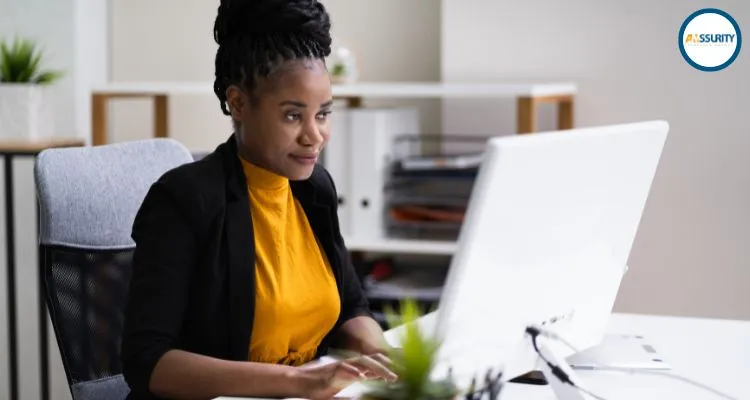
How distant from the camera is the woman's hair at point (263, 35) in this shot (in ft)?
5.15

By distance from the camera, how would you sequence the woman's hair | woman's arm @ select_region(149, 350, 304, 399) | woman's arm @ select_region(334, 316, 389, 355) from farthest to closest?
woman's arm @ select_region(334, 316, 389, 355), the woman's hair, woman's arm @ select_region(149, 350, 304, 399)

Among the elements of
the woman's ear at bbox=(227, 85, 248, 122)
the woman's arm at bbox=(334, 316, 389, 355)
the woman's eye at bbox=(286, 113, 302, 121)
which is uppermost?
the woman's ear at bbox=(227, 85, 248, 122)

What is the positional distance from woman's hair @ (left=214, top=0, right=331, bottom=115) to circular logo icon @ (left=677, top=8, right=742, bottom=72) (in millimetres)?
1494

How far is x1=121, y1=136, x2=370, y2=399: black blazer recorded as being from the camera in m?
1.46

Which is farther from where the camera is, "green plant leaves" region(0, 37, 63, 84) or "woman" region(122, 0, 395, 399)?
"green plant leaves" region(0, 37, 63, 84)

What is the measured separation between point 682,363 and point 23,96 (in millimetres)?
2029

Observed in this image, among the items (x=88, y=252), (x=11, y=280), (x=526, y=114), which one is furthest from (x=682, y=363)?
(x=11, y=280)

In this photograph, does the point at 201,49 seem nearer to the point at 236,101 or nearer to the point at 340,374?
the point at 236,101

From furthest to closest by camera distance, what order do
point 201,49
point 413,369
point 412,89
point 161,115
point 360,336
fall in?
point 201,49 → point 161,115 → point 412,89 → point 360,336 → point 413,369

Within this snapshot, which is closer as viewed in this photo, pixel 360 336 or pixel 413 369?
pixel 413 369

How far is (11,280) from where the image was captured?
2992 mm

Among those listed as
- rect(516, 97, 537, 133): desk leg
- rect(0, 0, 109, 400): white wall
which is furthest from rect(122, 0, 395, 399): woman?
rect(0, 0, 109, 400): white wall

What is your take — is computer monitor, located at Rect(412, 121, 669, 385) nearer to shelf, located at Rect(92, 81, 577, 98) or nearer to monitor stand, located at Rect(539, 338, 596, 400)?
monitor stand, located at Rect(539, 338, 596, 400)

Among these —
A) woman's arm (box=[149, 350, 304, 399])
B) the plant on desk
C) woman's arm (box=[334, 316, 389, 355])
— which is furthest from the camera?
woman's arm (box=[334, 316, 389, 355])
